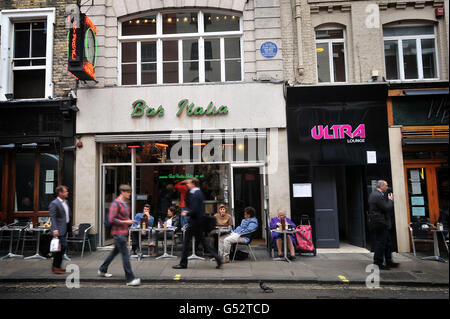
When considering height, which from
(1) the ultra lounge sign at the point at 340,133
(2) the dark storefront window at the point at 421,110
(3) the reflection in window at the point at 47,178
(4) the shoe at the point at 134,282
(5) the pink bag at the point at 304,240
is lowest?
(4) the shoe at the point at 134,282

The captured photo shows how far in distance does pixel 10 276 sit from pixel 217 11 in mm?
9466

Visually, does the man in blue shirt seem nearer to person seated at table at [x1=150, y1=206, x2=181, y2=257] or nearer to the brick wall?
person seated at table at [x1=150, y1=206, x2=181, y2=257]

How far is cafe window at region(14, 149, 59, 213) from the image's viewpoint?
429 inches

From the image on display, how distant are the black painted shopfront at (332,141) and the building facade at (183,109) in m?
0.43

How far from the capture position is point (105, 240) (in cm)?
1077

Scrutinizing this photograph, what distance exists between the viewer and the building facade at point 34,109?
10.7 metres

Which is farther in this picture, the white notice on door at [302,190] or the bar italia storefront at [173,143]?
the bar italia storefront at [173,143]

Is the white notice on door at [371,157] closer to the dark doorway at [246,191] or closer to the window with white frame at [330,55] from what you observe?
the window with white frame at [330,55]

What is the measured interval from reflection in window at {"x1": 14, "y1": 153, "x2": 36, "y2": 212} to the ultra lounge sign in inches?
354

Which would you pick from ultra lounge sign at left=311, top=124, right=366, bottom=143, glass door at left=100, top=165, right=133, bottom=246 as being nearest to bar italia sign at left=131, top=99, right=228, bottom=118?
glass door at left=100, top=165, right=133, bottom=246

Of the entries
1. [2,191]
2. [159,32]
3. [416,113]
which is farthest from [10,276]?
[416,113]

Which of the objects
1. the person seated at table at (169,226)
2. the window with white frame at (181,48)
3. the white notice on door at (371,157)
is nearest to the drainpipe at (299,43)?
the window with white frame at (181,48)

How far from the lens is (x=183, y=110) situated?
10.7 metres

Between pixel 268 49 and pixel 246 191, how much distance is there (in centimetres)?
466
